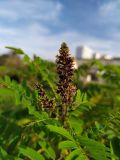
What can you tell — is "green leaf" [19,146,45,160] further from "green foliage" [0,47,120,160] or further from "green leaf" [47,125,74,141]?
"green leaf" [47,125,74,141]

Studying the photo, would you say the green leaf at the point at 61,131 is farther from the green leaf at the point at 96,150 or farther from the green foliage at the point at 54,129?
the green leaf at the point at 96,150

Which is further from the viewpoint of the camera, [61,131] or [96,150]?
[61,131]

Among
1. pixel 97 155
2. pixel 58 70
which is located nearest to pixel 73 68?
pixel 58 70

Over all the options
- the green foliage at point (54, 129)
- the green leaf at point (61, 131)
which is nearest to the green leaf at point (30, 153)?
the green foliage at point (54, 129)

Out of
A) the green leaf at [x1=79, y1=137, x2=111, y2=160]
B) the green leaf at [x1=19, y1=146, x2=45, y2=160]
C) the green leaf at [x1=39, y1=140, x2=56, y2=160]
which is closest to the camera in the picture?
the green leaf at [x1=79, y1=137, x2=111, y2=160]

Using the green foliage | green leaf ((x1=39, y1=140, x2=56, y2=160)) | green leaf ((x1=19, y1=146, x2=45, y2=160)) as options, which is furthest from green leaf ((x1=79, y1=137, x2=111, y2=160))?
green leaf ((x1=39, y1=140, x2=56, y2=160))

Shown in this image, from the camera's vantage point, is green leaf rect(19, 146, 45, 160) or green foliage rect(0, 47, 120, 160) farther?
green leaf rect(19, 146, 45, 160)

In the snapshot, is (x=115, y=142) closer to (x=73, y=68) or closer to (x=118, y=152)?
(x=118, y=152)

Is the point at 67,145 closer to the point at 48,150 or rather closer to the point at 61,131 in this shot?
the point at 61,131

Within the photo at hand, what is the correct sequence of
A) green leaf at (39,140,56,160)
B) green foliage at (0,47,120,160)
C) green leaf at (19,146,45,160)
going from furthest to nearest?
green leaf at (39,140,56,160) → green leaf at (19,146,45,160) → green foliage at (0,47,120,160)

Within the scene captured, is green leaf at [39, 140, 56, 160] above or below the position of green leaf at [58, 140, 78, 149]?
below

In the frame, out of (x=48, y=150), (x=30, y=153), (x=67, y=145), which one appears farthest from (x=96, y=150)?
(x=48, y=150)
